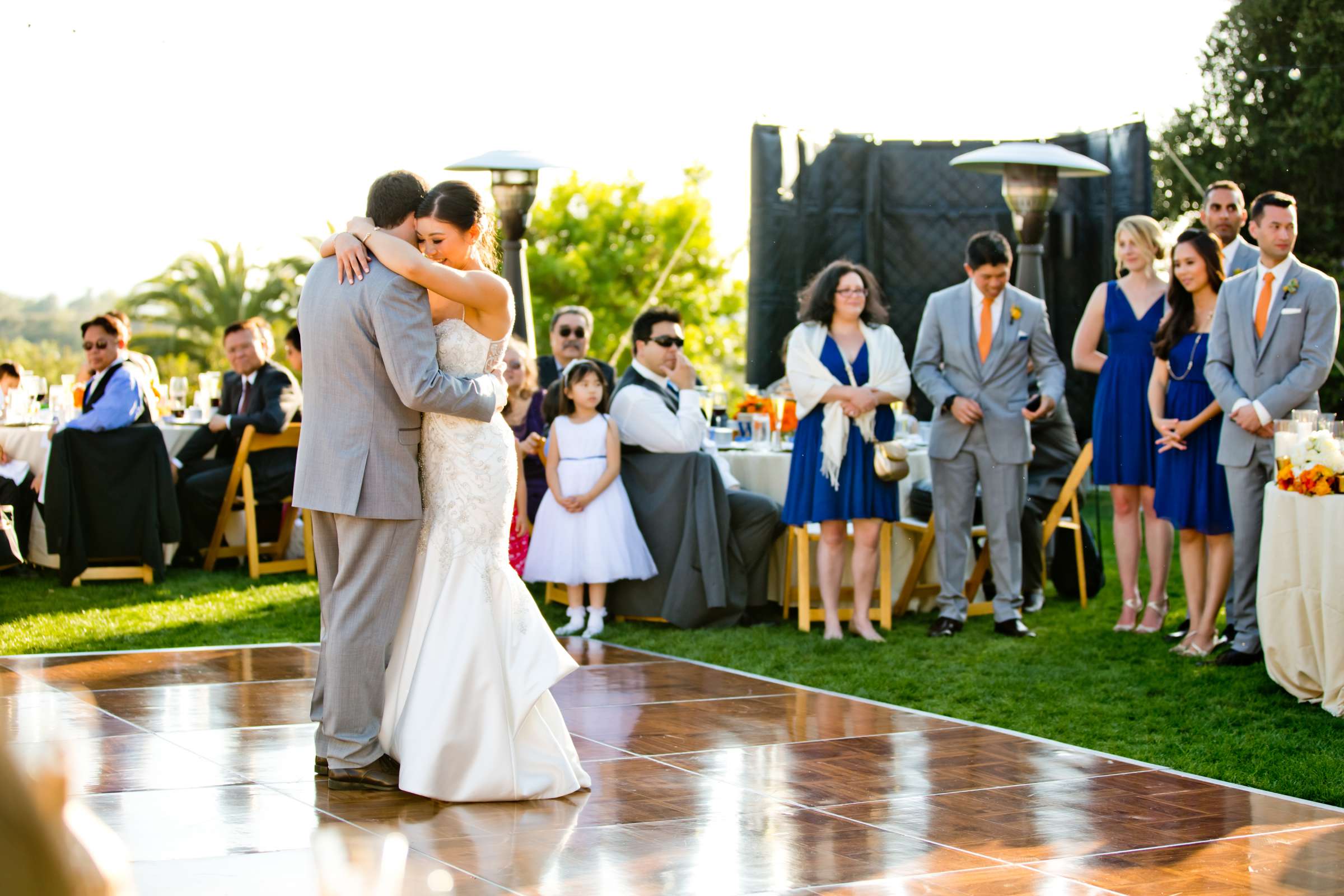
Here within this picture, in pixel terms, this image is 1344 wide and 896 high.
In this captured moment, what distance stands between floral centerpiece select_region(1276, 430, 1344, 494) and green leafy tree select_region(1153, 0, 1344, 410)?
11365 millimetres

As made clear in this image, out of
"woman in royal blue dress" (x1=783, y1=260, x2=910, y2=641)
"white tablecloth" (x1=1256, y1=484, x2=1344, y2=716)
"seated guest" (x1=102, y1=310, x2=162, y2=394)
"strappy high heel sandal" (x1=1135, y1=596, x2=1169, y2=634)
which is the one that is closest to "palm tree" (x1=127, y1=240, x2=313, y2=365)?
"seated guest" (x1=102, y1=310, x2=162, y2=394)

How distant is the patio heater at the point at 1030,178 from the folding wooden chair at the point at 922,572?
2737 mm

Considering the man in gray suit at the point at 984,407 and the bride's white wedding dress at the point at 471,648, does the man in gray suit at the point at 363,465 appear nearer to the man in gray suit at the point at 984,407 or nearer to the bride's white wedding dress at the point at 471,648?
the bride's white wedding dress at the point at 471,648

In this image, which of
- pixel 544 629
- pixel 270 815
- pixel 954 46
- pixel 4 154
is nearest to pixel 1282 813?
pixel 544 629

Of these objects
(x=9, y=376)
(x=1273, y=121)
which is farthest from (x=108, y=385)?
(x=1273, y=121)

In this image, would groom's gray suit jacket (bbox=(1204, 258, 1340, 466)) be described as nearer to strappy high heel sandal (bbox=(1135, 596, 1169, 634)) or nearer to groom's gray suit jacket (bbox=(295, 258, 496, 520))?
strappy high heel sandal (bbox=(1135, 596, 1169, 634))

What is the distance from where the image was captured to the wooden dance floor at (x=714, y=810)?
3469 millimetres

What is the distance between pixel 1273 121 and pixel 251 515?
41.4 feet

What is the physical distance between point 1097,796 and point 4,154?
17502mm

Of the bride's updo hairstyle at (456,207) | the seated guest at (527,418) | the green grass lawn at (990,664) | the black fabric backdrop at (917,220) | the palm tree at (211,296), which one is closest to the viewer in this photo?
the bride's updo hairstyle at (456,207)

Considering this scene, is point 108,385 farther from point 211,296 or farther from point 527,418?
point 211,296

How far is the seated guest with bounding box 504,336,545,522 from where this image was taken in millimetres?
7781

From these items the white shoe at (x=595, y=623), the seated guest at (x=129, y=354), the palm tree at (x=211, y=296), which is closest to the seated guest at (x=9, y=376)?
the seated guest at (x=129, y=354)

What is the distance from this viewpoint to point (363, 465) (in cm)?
412
